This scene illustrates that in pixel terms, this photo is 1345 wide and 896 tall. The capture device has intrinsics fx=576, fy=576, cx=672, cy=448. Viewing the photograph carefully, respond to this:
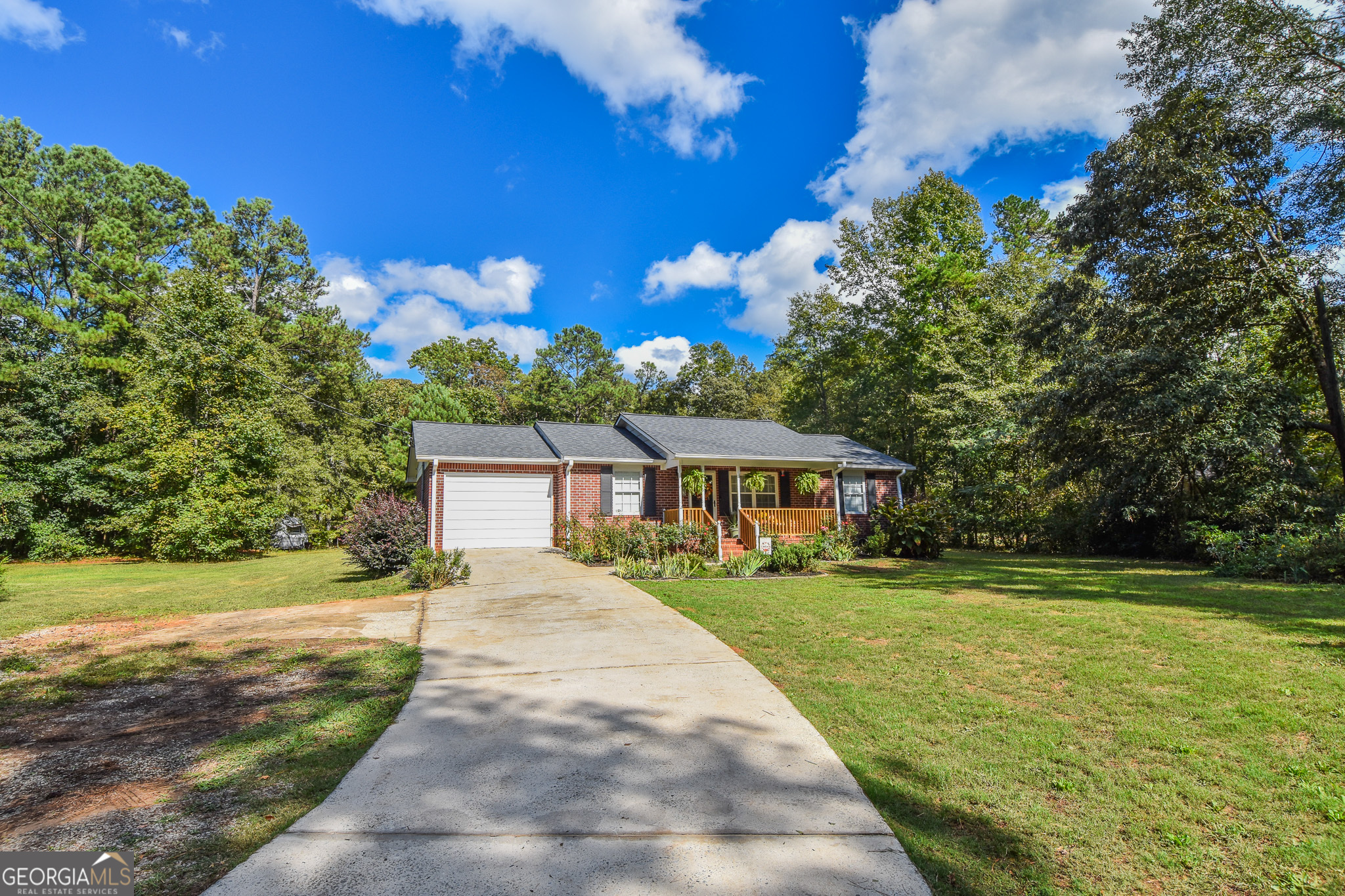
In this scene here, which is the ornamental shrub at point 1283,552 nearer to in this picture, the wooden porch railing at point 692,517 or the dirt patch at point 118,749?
the wooden porch railing at point 692,517

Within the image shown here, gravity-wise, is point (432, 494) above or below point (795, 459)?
below

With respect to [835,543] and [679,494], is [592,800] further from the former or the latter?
[835,543]

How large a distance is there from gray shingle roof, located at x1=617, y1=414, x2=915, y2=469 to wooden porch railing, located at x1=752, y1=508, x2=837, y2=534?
1500mm

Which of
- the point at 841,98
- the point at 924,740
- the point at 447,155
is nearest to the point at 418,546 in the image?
the point at 924,740

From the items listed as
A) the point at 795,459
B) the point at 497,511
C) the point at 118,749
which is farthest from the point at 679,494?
the point at 118,749

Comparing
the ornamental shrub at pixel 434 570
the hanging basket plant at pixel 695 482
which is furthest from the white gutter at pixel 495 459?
A: the ornamental shrub at pixel 434 570

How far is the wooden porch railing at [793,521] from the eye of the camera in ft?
51.0

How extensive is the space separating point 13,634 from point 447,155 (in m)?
14.1

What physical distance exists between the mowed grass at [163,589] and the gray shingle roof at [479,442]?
3978 millimetres

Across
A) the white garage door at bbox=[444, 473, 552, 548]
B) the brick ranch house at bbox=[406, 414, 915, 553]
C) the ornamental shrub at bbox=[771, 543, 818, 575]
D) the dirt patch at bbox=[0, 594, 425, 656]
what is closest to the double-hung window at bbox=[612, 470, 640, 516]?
the brick ranch house at bbox=[406, 414, 915, 553]

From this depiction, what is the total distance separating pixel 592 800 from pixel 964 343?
24.6m

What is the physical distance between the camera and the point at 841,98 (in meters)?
16.9

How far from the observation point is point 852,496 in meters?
18.0

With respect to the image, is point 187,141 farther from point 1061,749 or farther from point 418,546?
point 1061,749
